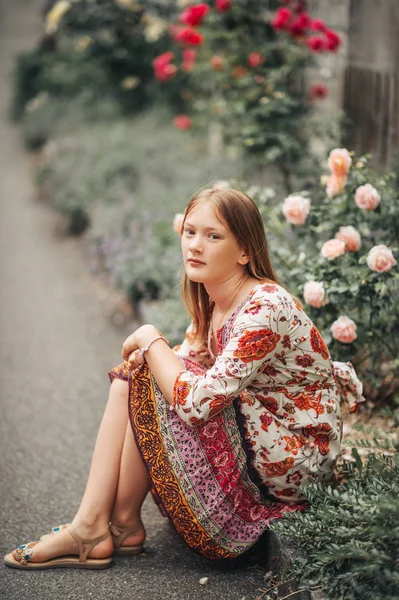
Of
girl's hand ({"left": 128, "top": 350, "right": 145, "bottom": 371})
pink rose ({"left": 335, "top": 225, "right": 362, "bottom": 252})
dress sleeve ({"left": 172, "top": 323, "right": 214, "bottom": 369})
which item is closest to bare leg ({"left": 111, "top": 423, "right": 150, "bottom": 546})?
girl's hand ({"left": 128, "top": 350, "right": 145, "bottom": 371})

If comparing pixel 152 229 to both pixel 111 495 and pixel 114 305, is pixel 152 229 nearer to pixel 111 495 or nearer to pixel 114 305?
pixel 114 305

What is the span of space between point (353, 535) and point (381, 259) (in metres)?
1.18

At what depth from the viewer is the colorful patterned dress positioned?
2.19m

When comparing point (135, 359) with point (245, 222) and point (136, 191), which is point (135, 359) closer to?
point (245, 222)

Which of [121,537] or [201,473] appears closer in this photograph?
[201,473]

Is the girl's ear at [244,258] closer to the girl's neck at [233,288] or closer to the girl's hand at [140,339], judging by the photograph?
the girl's neck at [233,288]

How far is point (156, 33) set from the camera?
30.1ft

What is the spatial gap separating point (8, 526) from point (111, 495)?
2.03 feet

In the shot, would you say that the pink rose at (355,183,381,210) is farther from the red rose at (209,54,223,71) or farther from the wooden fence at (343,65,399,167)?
the red rose at (209,54,223,71)

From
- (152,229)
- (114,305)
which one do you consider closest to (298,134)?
(152,229)

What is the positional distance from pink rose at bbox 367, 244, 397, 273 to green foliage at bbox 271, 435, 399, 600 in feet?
2.49

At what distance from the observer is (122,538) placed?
251 centimetres

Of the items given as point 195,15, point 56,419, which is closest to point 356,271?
point 56,419

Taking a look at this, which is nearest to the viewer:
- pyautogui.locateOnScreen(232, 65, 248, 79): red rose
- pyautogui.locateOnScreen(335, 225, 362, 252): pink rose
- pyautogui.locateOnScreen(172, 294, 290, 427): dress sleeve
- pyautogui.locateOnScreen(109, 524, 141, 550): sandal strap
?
pyautogui.locateOnScreen(172, 294, 290, 427): dress sleeve
